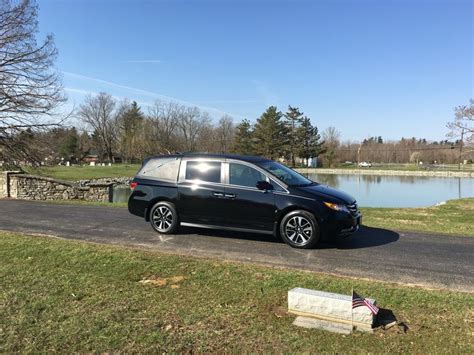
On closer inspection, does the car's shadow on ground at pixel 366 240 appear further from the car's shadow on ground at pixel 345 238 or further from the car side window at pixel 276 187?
the car side window at pixel 276 187

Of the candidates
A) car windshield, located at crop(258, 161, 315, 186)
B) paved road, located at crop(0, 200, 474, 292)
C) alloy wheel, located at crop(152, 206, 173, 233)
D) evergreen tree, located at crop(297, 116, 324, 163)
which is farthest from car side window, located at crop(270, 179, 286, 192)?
evergreen tree, located at crop(297, 116, 324, 163)

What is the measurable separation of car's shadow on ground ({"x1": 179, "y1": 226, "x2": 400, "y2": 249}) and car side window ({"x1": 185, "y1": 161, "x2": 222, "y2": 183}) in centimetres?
118

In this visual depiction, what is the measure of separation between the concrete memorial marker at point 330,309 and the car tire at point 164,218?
4.51 m

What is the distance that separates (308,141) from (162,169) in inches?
3102

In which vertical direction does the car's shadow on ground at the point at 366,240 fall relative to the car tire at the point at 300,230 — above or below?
below

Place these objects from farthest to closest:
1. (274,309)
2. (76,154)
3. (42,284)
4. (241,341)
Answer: (76,154) < (42,284) < (274,309) < (241,341)

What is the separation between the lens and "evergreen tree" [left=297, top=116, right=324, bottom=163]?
83.1 metres

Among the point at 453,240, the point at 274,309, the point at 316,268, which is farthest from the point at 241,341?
the point at 453,240

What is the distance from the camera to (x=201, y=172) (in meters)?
8.23

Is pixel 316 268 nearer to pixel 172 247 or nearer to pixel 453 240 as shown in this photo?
pixel 172 247

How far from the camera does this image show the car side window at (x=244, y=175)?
7.79m

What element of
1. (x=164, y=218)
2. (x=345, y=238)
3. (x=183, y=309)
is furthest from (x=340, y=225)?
(x=183, y=309)

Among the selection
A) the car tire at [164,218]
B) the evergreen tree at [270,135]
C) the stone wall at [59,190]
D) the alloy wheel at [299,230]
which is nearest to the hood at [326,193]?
the alloy wheel at [299,230]

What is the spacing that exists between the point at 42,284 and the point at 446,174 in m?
68.9
